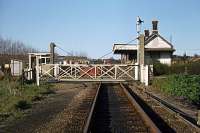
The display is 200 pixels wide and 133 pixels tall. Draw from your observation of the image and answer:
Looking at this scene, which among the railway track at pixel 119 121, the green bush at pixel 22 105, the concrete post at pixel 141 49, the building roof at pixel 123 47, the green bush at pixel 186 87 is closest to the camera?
the railway track at pixel 119 121

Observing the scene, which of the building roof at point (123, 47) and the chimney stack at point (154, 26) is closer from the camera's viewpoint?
the building roof at point (123, 47)

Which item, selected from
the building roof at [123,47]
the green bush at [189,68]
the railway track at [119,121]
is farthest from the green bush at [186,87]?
the building roof at [123,47]

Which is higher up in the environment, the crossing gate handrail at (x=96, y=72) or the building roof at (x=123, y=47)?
the building roof at (x=123, y=47)

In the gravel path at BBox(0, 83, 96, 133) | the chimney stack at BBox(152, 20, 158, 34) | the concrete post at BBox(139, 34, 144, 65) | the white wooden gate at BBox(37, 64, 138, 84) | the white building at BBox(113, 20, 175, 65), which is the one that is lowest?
the gravel path at BBox(0, 83, 96, 133)

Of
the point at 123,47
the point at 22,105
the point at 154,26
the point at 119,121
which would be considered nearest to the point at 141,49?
the point at 22,105

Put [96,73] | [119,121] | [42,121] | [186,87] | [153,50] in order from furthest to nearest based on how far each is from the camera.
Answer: [153,50], [96,73], [186,87], [42,121], [119,121]

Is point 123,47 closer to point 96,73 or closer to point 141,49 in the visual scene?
point 96,73

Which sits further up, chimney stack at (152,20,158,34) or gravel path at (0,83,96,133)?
chimney stack at (152,20,158,34)

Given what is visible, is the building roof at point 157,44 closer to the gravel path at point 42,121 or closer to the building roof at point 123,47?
the building roof at point 123,47

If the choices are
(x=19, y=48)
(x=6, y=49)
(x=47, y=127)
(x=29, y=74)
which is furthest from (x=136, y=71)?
(x=19, y=48)

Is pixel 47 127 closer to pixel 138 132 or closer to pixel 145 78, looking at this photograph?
pixel 138 132

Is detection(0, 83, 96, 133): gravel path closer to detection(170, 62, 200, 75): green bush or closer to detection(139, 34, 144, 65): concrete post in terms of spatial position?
detection(139, 34, 144, 65): concrete post

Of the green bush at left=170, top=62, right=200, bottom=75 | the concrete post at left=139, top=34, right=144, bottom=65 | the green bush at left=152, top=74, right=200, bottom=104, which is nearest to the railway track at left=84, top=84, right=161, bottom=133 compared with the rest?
the green bush at left=152, top=74, right=200, bottom=104

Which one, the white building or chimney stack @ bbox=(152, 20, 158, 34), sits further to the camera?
chimney stack @ bbox=(152, 20, 158, 34)
